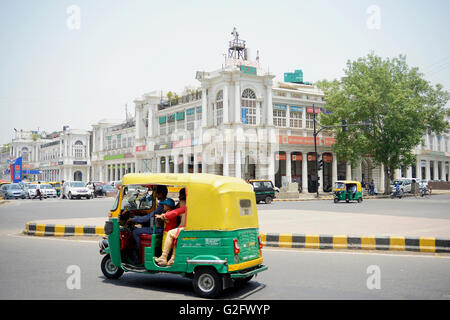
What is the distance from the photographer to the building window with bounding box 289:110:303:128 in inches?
1980

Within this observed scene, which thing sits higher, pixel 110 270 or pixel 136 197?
pixel 136 197

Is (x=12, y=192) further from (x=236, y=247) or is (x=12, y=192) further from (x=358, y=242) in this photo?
(x=236, y=247)

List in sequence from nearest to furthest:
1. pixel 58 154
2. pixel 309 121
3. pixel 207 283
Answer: pixel 207 283
pixel 309 121
pixel 58 154

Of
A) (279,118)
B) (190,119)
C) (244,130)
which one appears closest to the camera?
(244,130)

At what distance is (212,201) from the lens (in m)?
6.19

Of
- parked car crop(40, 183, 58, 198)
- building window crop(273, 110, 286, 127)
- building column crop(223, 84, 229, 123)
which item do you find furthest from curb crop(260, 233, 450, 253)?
building window crop(273, 110, 286, 127)

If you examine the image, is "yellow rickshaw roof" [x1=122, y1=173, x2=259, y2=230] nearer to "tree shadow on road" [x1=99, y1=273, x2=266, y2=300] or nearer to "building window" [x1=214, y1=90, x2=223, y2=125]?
"tree shadow on road" [x1=99, y1=273, x2=266, y2=300]

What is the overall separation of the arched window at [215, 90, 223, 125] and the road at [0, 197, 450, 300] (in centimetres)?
3641

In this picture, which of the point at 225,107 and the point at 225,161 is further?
the point at 225,161

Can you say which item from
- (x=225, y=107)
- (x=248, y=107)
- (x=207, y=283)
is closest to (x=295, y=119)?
(x=248, y=107)

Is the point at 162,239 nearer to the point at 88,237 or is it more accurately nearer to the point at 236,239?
the point at 236,239

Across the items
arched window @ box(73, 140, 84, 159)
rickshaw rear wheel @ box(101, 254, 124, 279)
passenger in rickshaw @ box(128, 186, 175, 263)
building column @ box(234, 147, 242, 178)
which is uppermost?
arched window @ box(73, 140, 84, 159)

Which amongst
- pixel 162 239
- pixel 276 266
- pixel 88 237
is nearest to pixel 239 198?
pixel 162 239

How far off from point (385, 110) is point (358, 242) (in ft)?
121
